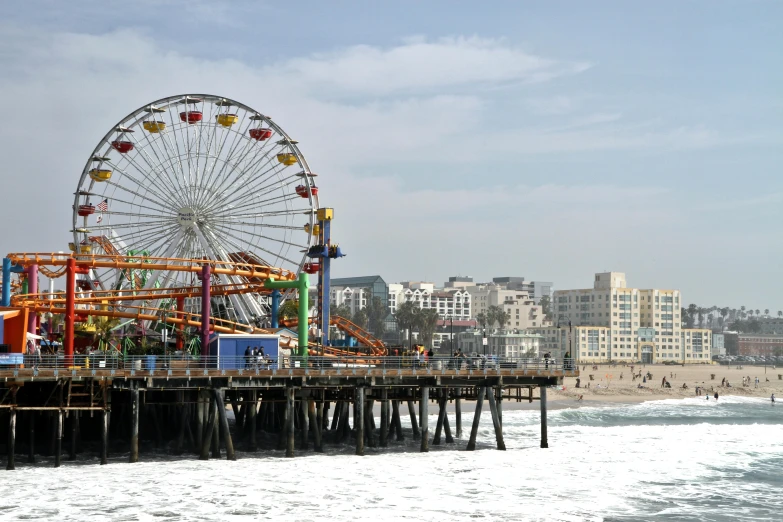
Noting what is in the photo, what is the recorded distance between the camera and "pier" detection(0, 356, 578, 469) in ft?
132

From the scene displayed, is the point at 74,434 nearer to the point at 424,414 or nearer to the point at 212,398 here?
the point at 212,398

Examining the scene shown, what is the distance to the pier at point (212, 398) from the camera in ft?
132

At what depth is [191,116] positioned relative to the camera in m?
66.2

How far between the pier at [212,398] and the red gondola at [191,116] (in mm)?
20785

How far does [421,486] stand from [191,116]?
35854mm

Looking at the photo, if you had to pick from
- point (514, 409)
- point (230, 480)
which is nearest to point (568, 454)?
point (230, 480)

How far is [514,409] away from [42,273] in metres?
36.6

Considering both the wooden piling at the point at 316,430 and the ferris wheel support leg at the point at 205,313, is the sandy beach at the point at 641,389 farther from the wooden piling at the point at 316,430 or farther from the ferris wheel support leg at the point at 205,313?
the wooden piling at the point at 316,430

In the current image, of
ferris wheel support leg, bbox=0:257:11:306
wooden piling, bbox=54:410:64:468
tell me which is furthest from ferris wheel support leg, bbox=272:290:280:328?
wooden piling, bbox=54:410:64:468

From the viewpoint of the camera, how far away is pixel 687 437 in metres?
61.2

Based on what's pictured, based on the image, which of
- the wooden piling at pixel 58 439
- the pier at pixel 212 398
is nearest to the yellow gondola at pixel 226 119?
the pier at pixel 212 398

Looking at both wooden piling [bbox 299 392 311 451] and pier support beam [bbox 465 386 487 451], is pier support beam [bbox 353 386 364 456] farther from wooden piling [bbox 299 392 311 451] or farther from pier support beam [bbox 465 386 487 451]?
pier support beam [bbox 465 386 487 451]

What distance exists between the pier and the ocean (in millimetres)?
1158

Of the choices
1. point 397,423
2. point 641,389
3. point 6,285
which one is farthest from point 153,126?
point 641,389
